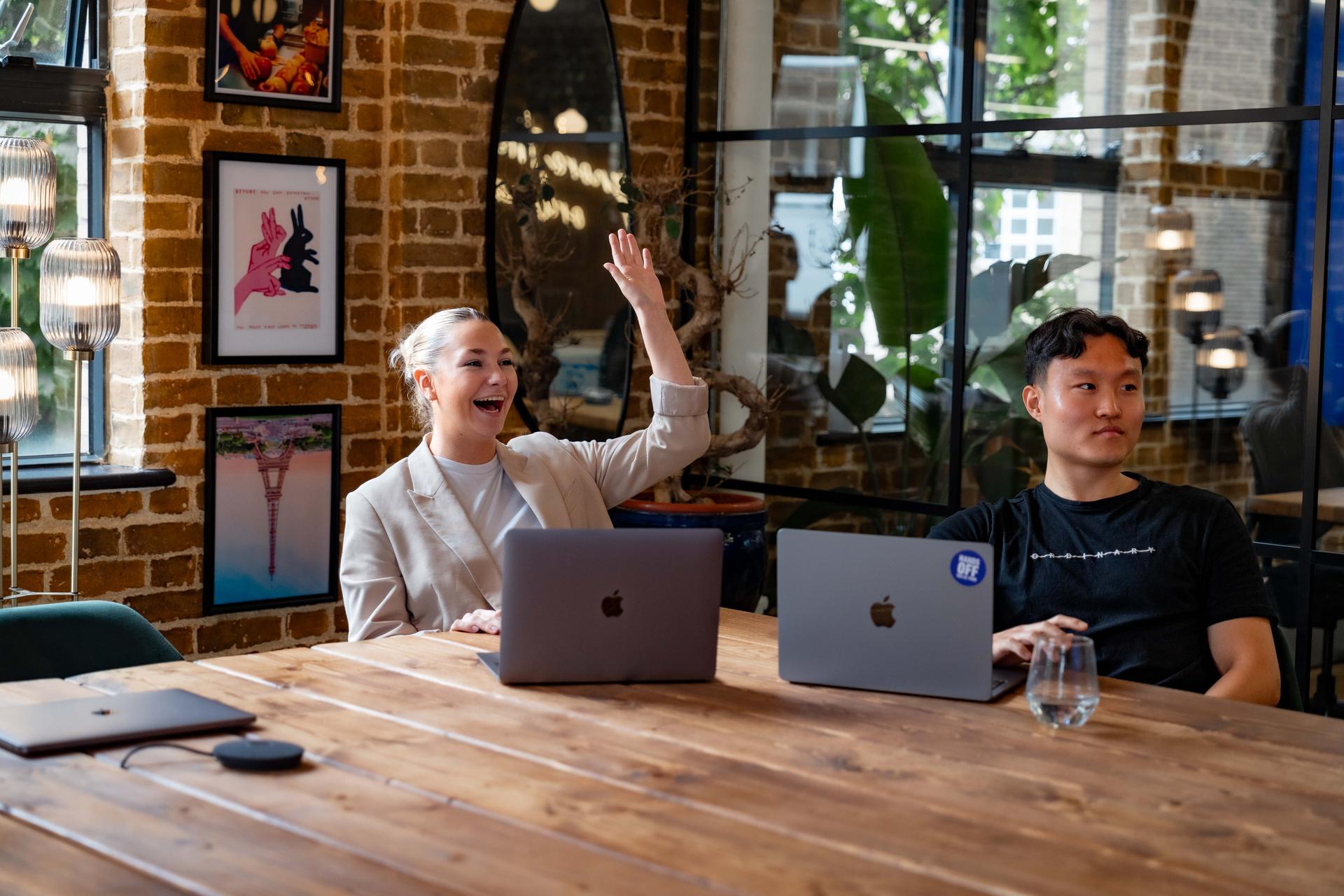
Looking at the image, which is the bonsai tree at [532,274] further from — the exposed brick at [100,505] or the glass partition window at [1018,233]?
the exposed brick at [100,505]

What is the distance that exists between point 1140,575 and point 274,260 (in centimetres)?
279

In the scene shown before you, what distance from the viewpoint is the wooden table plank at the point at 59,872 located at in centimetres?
143

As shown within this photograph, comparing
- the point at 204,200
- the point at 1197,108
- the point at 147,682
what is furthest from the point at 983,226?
the point at 147,682

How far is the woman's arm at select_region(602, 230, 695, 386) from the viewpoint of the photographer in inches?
118

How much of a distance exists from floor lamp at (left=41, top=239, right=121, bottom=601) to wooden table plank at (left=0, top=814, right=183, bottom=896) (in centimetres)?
241

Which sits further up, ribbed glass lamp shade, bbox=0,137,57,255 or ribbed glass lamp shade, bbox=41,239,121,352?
ribbed glass lamp shade, bbox=0,137,57,255

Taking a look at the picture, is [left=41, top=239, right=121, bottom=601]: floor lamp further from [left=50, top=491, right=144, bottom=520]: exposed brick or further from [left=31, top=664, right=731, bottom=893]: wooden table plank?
[left=31, top=664, right=731, bottom=893]: wooden table plank

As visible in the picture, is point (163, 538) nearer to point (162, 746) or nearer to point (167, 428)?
point (167, 428)

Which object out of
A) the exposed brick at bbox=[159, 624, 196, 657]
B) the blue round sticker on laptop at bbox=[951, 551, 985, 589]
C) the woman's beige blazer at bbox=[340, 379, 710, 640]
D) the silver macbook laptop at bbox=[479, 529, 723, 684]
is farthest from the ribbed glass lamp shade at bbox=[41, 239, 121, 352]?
the blue round sticker on laptop at bbox=[951, 551, 985, 589]

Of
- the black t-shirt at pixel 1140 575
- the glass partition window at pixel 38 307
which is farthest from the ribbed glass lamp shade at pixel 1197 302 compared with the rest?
the glass partition window at pixel 38 307

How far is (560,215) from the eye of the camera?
199 inches

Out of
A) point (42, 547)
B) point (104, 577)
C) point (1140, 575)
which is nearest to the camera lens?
point (1140, 575)

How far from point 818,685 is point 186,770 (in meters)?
0.95

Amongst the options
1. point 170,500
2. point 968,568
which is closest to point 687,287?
point 170,500
